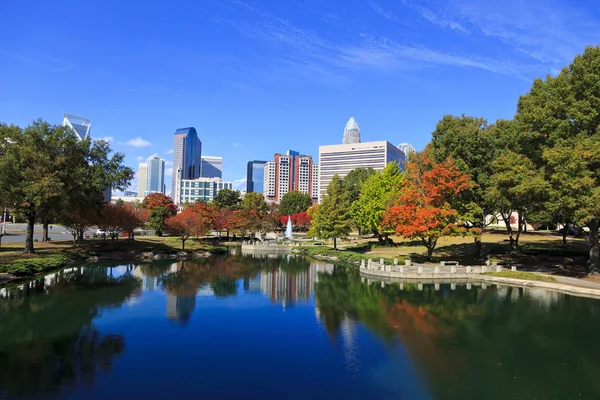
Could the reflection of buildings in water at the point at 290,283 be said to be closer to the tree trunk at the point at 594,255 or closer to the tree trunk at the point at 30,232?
the tree trunk at the point at 594,255

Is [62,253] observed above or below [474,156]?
below

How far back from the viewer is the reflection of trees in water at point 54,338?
1430 cm

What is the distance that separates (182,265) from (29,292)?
835 inches

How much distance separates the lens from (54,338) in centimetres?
1939

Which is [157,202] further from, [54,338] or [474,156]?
[54,338]

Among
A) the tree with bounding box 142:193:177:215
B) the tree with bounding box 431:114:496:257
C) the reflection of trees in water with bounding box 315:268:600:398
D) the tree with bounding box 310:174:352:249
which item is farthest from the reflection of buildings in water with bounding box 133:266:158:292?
the tree with bounding box 142:193:177:215

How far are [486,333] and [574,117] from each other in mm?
Answer: 20820

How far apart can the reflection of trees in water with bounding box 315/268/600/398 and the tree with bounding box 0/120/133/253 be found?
28.1m

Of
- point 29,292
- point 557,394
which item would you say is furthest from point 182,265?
point 557,394

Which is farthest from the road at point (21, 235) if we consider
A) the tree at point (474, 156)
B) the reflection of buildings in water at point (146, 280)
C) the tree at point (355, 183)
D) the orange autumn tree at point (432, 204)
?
the tree at point (474, 156)

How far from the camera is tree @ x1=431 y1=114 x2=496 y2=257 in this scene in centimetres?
4506

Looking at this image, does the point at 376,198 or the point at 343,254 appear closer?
the point at 343,254

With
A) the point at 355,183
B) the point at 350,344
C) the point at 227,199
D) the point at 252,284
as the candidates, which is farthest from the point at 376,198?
the point at 227,199

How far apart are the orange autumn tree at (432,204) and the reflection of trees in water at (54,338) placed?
89.8 feet
